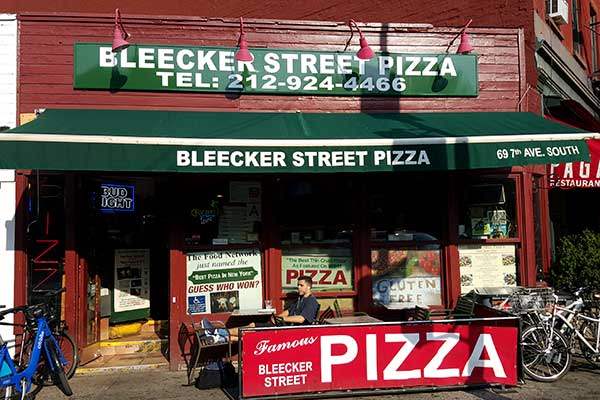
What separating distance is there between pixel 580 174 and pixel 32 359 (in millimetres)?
8838

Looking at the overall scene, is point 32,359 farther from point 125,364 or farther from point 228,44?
point 228,44

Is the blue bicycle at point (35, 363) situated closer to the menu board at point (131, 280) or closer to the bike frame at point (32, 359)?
the bike frame at point (32, 359)

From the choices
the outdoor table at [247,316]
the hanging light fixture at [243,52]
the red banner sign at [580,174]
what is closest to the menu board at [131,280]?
the outdoor table at [247,316]

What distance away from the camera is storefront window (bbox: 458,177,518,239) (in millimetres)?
8281

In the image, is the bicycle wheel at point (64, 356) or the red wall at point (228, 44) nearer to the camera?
the bicycle wheel at point (64, 356)

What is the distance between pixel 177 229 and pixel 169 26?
2.91m

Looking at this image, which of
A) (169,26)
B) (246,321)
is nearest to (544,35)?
(169,26)

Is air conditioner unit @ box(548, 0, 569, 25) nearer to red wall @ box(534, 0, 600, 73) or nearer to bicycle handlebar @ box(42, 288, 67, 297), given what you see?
red wall @ box(534, 0, 600, 73)

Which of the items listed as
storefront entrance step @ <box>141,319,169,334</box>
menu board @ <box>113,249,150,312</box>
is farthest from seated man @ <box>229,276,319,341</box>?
menu board @ <box>113,249,150,312</box>

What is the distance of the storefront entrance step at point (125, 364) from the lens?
24.1ft

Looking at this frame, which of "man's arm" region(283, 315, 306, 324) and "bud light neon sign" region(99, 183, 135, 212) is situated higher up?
"bud light neon sign" region(99, 183, 135, 212)

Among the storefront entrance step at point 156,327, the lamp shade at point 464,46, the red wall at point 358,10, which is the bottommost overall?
the storefront entrance step at point 156,327

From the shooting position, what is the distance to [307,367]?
18.9ft

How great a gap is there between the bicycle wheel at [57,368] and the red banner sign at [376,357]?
7.31 feet
